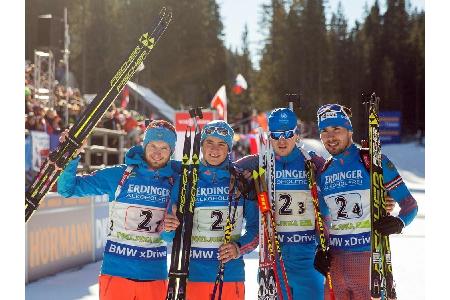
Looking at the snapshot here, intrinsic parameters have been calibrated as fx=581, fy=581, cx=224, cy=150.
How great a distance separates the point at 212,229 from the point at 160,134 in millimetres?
659

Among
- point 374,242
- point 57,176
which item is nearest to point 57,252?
point 57,176

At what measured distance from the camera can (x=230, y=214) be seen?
11.3ft

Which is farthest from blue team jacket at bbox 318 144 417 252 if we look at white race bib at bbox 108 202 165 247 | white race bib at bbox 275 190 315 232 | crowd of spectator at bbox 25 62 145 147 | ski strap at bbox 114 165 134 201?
crowd of spectator at bbox 25 62 145 147

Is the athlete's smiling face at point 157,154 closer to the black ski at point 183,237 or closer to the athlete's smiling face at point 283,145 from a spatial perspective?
the black ski at point 183,237

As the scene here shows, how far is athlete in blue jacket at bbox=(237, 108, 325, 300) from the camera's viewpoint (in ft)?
11.6

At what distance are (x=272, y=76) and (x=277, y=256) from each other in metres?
38.5

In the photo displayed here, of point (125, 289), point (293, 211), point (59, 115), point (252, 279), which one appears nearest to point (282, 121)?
point (293, 211)

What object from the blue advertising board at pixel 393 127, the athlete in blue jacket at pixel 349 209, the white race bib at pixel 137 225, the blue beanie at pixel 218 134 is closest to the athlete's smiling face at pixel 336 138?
the athlete in blue jacket at pixel 349 209

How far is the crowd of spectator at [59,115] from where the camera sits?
10.0 metres

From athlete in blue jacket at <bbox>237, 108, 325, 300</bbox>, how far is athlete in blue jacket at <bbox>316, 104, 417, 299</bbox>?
4.8 inches

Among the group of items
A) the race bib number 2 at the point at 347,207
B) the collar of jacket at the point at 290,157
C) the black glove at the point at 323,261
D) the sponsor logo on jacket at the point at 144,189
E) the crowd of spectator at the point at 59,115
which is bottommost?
the black glove at the point at 323,261

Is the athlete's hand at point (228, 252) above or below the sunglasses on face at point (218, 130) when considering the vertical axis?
below

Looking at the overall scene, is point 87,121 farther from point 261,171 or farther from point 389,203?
point 389,203

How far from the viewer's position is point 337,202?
353 cm
